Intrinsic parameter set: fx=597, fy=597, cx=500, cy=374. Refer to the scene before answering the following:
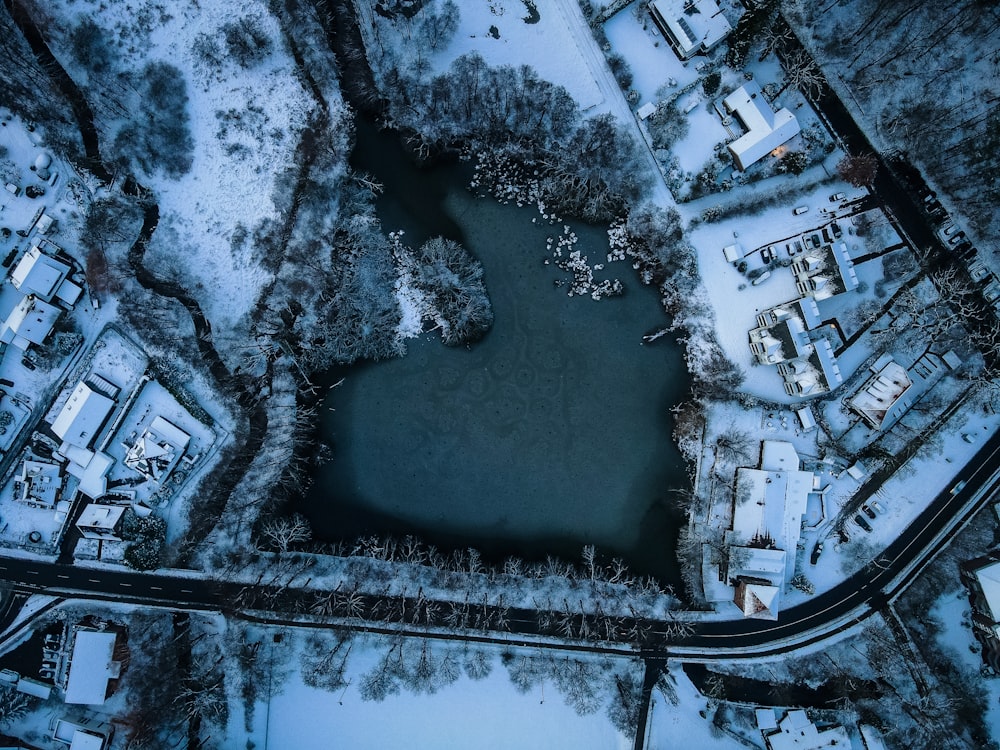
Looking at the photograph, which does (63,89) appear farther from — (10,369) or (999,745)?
(999,745)

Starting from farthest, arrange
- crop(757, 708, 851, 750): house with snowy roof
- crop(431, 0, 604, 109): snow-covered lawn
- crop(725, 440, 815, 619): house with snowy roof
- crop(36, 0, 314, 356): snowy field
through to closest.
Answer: crop(36, 0, 314, 356): snowy field → crop(431, 0, 604, 109): snow-covered lawn → crop(757, 708, 851, 750): house with snowy roof → crop(725, 440, 815, 619): house with snowy roof

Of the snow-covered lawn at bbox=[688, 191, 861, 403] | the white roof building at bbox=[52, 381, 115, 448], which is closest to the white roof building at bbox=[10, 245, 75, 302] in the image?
the white roof building at bbox=[52, 381, 115, 448]

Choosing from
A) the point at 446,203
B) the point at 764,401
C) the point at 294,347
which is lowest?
the point at 294,347

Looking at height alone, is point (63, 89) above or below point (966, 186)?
below

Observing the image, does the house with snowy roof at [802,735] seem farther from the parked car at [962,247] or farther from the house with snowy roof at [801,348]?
the parked car at [962,247]

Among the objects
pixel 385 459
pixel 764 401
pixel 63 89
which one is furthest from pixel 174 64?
pixel 764 401

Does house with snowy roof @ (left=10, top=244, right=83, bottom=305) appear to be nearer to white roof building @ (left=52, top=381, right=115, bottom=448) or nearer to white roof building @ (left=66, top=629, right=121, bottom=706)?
white roof building @ (left=52, top=381, right=115, bottom=448)
